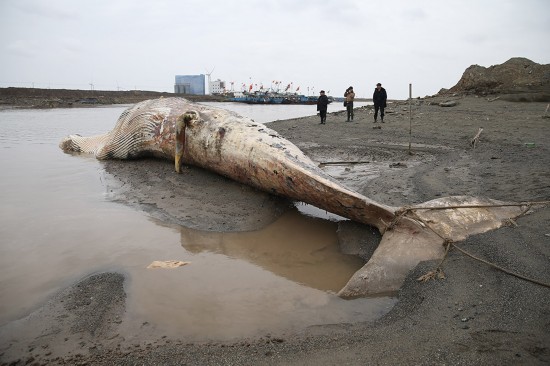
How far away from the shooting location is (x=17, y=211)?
4566 mm

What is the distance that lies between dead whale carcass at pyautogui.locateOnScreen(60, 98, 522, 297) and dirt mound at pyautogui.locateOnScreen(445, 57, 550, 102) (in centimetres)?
1825

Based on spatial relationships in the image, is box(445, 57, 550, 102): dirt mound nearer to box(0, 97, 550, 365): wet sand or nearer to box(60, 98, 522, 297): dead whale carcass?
box(60, 98, 522, 297): dead whale carcass

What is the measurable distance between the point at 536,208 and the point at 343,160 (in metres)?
4.39

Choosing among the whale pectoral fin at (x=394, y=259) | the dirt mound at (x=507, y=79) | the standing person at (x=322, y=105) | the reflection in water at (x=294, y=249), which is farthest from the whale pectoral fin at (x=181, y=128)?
the dirt mound at (x=507, y=79)

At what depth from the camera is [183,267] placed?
3242mm

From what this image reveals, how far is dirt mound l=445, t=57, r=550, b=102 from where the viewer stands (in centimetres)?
1992

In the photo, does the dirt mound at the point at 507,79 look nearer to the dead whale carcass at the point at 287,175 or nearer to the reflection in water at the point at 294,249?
the dead whale carcass at the point at 287,175

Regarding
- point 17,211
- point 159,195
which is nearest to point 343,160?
point 159,195

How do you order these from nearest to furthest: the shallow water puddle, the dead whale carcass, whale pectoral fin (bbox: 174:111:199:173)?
the shallow water puddle
the dead whale carcass
whale pectoral fin (bbox: 174:111:199:173)

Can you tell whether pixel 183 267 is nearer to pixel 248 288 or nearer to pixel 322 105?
pixel 248 288

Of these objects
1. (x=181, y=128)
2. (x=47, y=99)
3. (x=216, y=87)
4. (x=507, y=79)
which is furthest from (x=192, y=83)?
(x=181, y=128)

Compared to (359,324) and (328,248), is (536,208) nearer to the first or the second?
(328,248)

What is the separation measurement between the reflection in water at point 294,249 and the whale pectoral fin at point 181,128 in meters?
2.14

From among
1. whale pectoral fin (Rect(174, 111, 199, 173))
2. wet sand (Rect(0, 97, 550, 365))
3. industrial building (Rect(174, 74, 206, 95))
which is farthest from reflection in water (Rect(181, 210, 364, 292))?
industrial building (Rect(174, 74, 206, 95))
